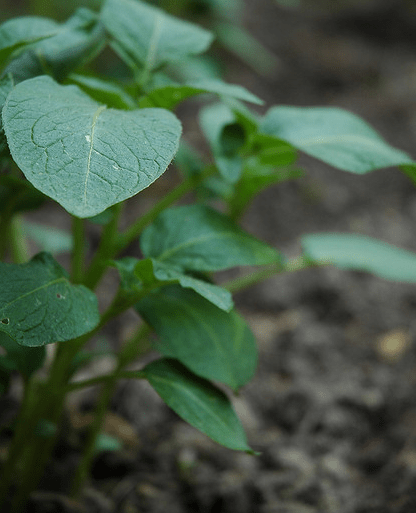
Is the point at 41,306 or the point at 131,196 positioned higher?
the point at 131,196

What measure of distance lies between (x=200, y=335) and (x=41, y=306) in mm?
256

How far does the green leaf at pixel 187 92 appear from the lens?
722mm

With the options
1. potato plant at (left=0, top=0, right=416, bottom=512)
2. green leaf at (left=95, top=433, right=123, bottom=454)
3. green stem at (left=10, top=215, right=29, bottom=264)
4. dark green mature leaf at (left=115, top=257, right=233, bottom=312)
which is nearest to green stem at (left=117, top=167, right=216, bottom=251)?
potato plant at (left=0, top=0, right=416, bottom=512)

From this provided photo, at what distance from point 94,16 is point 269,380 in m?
0.95

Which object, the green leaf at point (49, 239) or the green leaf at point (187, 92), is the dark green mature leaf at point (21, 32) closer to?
the green leaf at point (187, 92)

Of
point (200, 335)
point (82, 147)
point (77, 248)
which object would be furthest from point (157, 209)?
point (82, 147)

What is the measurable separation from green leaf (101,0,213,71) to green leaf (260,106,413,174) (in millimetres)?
193

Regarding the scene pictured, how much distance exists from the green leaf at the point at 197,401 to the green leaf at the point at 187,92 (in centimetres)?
40

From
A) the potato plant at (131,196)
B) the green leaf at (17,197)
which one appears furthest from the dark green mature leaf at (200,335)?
the green leaf at (17,197)

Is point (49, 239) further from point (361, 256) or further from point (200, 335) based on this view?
point (361, 256)

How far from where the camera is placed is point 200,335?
75cm

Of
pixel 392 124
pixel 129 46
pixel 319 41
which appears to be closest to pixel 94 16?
pixel 129 46

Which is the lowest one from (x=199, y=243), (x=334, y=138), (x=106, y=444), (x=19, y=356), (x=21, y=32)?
(x=106, y=444)

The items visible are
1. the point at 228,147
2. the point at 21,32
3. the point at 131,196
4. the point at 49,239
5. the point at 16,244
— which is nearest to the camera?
the point at 131,196
